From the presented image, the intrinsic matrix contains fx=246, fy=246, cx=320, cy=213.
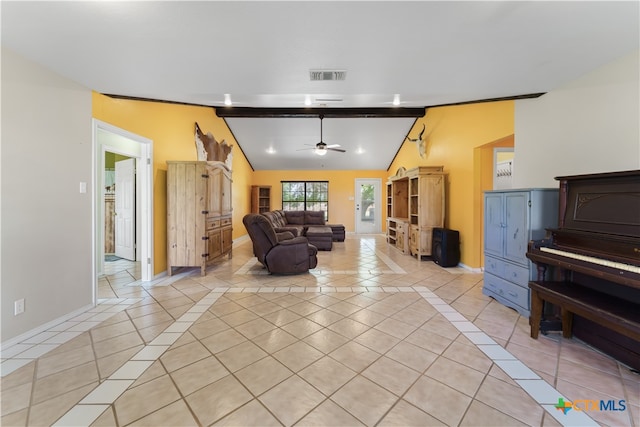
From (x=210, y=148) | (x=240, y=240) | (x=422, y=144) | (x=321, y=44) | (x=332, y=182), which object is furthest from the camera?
(x=332, y=182)

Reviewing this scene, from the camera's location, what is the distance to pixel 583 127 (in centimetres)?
255

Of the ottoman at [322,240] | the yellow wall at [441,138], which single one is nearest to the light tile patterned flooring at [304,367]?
the yellow wall at [441,138]

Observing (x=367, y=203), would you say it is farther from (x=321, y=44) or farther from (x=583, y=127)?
(x=321, y=44)

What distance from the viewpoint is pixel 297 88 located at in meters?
2.96

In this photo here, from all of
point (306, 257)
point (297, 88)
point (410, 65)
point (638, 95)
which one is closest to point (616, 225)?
point (638, 95)

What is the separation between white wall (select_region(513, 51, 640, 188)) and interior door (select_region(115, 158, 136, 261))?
658cm

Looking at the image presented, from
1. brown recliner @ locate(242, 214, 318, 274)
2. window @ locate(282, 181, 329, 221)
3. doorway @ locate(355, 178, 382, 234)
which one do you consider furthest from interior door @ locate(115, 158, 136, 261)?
doorway @ locate(355, 178, 382, 234)

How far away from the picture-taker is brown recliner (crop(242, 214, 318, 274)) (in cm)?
395

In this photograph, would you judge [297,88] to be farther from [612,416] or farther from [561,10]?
[612,416]

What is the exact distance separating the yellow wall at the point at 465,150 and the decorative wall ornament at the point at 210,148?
4.79 metres

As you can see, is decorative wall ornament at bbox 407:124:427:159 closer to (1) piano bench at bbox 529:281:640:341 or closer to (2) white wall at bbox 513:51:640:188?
(2) white wall at bbox 513:51:640:188

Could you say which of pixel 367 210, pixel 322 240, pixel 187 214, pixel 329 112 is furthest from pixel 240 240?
pixel 367 210

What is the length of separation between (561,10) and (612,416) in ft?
8.30

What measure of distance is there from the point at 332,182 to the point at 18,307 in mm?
8198
